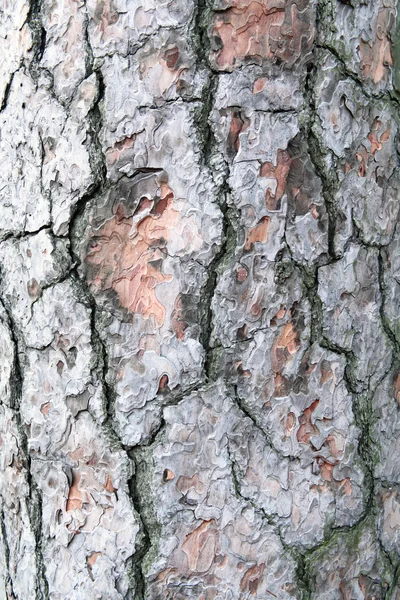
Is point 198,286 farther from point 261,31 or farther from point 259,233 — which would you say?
point 261,31

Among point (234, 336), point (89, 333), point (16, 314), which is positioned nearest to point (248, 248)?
point (234, 336)

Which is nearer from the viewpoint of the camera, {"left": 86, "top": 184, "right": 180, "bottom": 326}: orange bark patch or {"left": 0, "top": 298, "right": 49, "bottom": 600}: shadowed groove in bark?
{"left": 86, "top": 184, "right": 180, "bottom": 326}: orange bark patch

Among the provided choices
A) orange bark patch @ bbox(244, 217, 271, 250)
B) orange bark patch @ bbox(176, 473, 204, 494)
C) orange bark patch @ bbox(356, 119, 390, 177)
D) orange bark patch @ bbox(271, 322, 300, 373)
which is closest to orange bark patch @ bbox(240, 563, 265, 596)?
orange bark patch @ bbox(176, 473, 204, 494)

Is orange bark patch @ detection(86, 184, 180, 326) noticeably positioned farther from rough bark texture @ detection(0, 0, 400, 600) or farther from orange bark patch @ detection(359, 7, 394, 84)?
orange bark patch @ detection(359, 7, 394, 84)

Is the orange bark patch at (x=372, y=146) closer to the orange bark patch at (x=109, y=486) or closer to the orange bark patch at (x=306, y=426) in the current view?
the orange bark patch at (x=306, y=426)

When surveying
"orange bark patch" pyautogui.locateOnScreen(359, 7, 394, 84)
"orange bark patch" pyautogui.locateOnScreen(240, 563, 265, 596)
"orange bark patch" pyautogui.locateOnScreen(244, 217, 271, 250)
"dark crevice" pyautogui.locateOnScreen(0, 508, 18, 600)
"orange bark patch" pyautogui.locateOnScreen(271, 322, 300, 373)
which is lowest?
"dark crevice" pyautogui.locateOnScreen(0, 508, 18, 600)

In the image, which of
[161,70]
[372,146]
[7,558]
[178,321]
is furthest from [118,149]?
[7,558]

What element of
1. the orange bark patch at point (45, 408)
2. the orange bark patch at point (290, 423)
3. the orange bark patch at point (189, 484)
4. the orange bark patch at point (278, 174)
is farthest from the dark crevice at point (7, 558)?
the orange bark patch at point (278, 174)

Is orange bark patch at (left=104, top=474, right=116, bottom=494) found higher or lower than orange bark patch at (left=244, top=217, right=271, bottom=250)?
lower
